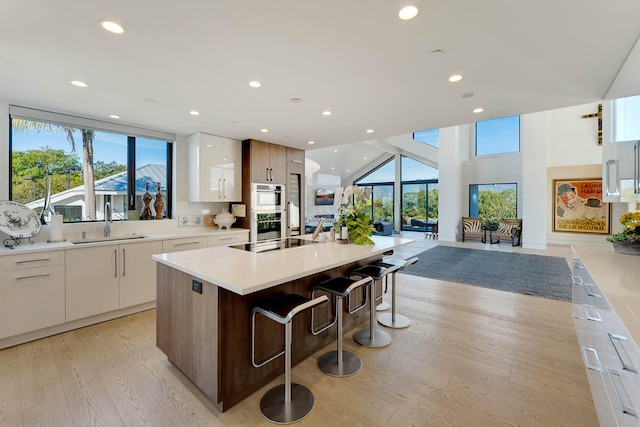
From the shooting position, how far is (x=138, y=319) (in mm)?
3172

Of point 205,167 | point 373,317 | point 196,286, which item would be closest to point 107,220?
point 205,167

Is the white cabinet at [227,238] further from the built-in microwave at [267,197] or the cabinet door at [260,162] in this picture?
the cabinet door at [260,162]

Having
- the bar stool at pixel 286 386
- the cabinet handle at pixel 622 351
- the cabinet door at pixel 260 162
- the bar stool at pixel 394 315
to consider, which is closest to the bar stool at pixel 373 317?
the bar stool at pixel 394 315

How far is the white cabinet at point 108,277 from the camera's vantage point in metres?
2.87

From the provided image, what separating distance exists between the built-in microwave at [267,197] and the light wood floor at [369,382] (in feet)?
7.85

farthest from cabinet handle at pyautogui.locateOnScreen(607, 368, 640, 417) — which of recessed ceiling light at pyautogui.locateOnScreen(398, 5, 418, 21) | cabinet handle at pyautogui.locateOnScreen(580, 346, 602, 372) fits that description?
recessed ceiling light at pyautogui.locateOnScreen(398, 5, 418, 21)

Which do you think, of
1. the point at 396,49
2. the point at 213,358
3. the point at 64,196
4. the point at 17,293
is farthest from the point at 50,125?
the point at 396,49

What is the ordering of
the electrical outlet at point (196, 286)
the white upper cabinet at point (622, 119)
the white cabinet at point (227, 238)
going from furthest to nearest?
the white cabinet at point (227, 238) → the white upper cabinet at point (622, 119) → the electrical outlet at point (196, 286)

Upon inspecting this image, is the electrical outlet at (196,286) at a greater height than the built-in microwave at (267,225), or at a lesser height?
lesser

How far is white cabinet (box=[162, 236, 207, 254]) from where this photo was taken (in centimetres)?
354

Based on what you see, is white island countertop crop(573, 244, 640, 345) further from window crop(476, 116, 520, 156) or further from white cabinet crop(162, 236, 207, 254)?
window crop(476, 116, 520, 156)

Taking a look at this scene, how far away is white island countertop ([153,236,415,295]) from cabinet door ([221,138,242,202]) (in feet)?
7.09

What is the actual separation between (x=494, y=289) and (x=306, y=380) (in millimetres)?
3431

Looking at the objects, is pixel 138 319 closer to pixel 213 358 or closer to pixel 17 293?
pixel 17 293
